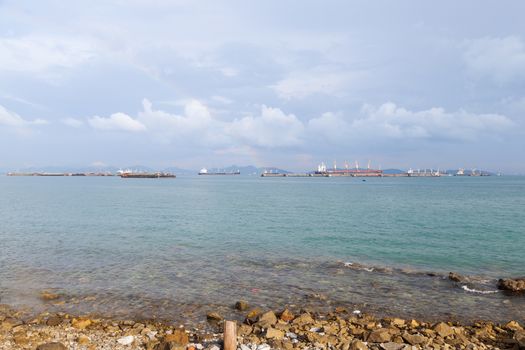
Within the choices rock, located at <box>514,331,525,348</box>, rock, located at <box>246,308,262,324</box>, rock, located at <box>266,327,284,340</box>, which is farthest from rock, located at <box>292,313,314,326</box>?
rock, located at <box>514,331,525,348</box>

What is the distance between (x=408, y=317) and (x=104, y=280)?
1658 cm

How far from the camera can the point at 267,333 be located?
13.1 metres

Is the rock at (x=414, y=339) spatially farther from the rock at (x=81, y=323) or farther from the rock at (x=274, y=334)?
the rock at (x=81, y=323)

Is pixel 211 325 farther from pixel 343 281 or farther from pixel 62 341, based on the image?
pixel 343 281

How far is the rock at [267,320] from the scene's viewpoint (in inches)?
563

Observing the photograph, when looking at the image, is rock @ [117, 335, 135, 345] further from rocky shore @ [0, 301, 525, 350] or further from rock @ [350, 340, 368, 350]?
rock @ [350, 340, 368, 350]

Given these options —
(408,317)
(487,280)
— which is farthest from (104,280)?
(487,280)

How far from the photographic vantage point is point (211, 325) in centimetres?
1495

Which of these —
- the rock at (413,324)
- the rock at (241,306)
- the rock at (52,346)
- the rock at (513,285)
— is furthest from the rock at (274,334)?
the rock at (513,285)

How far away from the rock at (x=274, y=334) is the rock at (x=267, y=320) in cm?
89

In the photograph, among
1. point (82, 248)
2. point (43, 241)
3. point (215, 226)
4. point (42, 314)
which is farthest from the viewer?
point (215, 226)

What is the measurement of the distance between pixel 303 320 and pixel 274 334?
2129mm

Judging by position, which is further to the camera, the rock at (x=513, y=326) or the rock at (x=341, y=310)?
the rock at (x=341, y=310)

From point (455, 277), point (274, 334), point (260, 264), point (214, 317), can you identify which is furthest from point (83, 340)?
point (455, 277)
